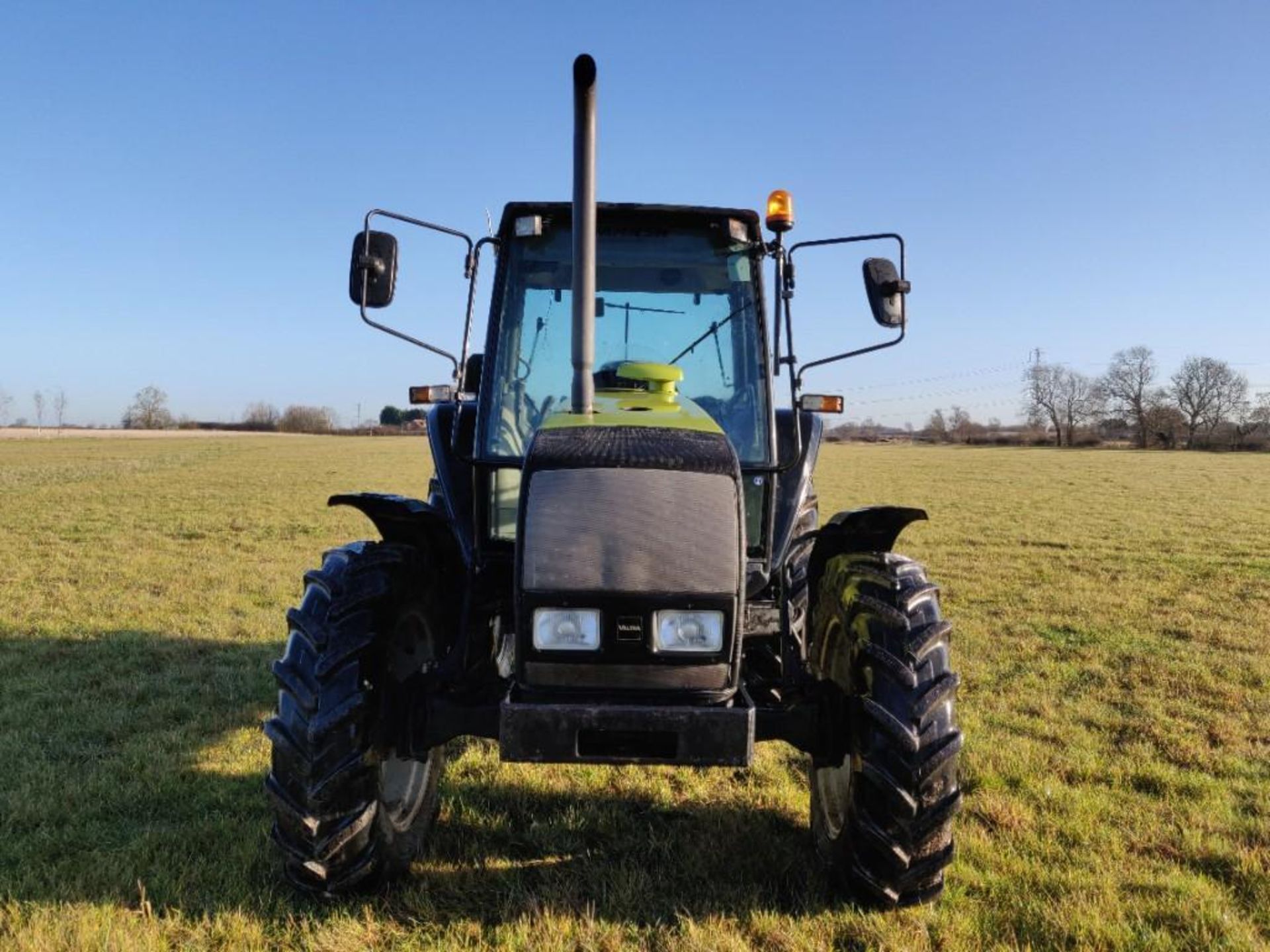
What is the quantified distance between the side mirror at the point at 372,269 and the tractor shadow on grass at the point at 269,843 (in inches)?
85.1

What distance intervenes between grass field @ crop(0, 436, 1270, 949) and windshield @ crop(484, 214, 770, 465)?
1.62m

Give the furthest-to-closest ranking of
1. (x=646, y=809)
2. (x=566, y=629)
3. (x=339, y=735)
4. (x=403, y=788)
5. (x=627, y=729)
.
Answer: (x=646, y=809) < (x=403, y=788) < (x=339, y=735) < (x=566, y=629) < (x=627, y=729)

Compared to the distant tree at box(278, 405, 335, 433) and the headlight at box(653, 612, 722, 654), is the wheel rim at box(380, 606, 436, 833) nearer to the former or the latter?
the headlight at box(653, 612, 722, 654)

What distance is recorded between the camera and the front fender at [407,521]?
138 inches

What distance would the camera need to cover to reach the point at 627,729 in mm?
2586

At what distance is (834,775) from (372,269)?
8.81 feet

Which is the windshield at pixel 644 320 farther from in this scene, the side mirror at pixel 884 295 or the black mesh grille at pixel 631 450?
the black mesh grille at pixel 631 450

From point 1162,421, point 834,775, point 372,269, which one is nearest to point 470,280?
point 372,269

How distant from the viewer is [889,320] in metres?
3.91

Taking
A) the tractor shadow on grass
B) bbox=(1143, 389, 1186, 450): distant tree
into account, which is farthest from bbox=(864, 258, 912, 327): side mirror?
bbox=(1143, 389, 1186, 450): distant tree

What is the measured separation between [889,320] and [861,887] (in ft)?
7.45

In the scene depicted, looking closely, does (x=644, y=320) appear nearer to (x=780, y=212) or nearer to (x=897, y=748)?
(x=780, y=212)

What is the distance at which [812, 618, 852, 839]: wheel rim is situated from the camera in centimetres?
324

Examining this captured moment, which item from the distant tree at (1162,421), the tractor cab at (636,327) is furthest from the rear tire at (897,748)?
the distant tree at (1162,421)
